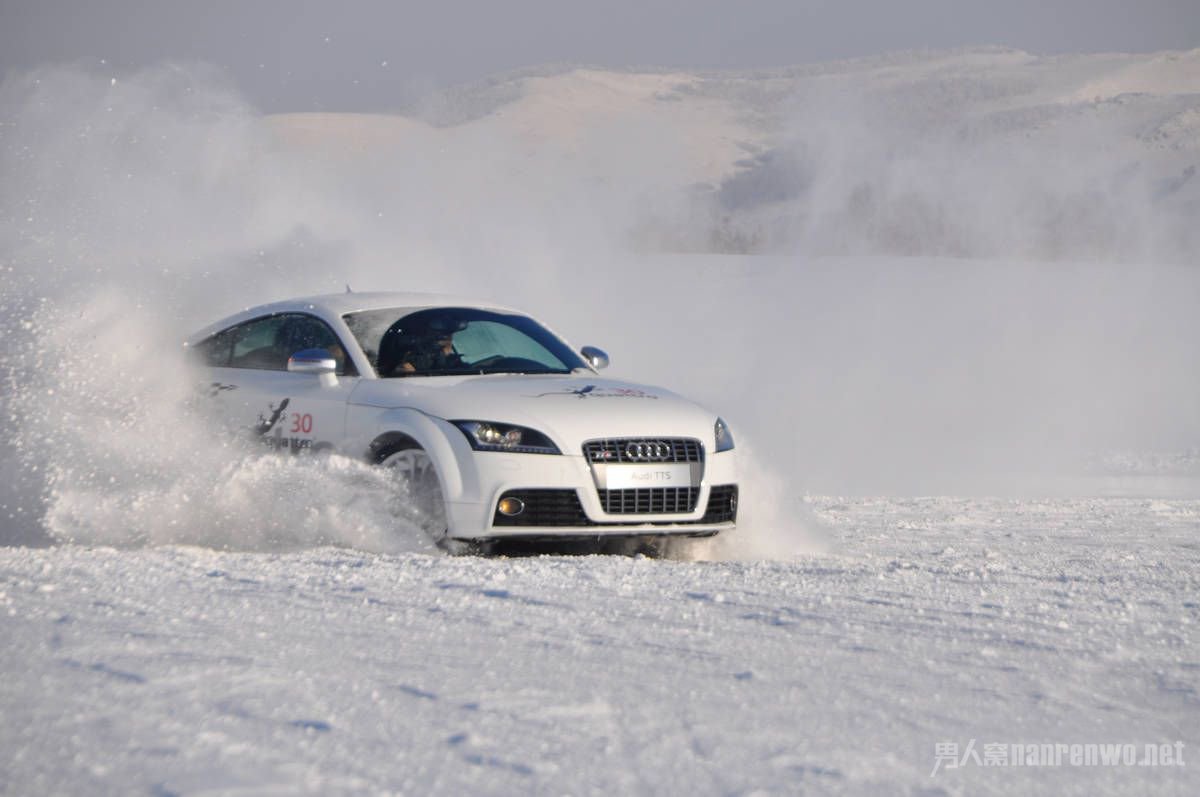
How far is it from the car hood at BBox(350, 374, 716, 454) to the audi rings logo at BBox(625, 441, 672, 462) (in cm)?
5

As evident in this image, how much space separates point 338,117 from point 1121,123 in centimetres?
3268

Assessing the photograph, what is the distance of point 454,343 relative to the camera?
8.23m

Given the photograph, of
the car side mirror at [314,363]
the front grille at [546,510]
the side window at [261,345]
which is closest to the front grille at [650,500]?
the front grille at [546,510]

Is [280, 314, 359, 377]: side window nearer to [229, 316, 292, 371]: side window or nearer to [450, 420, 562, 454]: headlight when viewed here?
[229, 316, 292, 371]: side window

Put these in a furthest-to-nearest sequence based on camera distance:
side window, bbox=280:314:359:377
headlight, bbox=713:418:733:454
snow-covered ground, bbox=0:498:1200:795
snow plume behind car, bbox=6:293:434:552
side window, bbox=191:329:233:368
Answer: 1. side window, bbox=191:329:233:368
2. side window, bbox=280:314:359:377
3. headlight, bbox=713:418:733:454
4. snow plume behind car, bbox=6:293:434:552
5. snow-covered ground, bbox=0:498:1200:795

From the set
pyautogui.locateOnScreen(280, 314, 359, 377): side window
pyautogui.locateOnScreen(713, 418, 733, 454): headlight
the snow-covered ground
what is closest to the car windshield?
pyautogui.locateOnScreen(280, 314, 359, 377): side window

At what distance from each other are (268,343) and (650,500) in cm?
266

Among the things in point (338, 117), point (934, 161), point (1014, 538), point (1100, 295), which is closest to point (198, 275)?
point (1014, 538)

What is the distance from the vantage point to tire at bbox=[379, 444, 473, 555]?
694cm

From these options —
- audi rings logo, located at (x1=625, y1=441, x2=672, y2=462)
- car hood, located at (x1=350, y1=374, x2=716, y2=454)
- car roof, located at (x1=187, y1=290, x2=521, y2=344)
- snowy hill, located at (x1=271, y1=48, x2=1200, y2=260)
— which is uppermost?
snowy hill, located at (x1=271, y1=48, x2=1200, y2=260)

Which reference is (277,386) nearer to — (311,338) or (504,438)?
(311,338)

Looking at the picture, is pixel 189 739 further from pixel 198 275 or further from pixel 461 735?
pixel 198 275

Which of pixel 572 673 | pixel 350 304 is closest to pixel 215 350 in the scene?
pixel 350 304

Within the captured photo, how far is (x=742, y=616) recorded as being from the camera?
5305 mm
